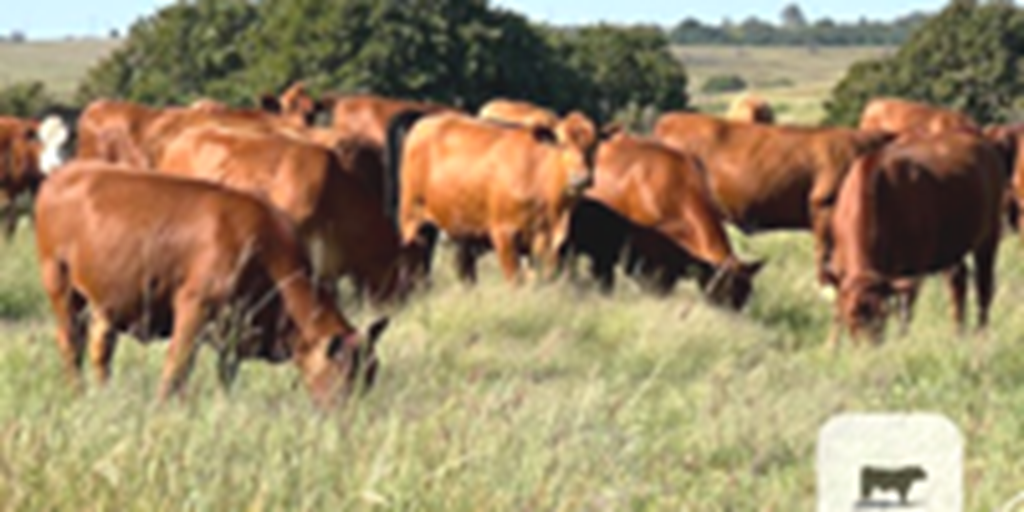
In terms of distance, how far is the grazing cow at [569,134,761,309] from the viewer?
12.1 m

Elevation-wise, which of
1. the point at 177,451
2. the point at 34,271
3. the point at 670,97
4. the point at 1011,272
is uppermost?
the point at 177,451

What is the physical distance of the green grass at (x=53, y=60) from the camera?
95.7 meters

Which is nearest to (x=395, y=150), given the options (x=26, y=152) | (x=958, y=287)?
(x=26, y=152)

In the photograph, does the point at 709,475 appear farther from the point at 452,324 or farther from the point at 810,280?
the point at 810,280

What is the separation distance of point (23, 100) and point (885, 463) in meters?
44.4

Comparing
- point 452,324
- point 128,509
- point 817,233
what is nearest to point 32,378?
point 128,509

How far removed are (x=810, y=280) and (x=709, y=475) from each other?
291 inches

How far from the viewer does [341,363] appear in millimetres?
6836

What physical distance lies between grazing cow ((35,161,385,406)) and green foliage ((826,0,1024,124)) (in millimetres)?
40889

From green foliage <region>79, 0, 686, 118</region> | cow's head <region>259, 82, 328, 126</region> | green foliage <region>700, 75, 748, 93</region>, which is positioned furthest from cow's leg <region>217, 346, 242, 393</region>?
green foliage <region>700, 75, 748, 93</region>

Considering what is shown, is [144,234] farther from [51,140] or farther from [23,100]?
[23,100]

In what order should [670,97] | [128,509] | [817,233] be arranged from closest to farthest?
[128,509], [817,233], [670,97]

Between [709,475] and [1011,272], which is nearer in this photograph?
[709,475]

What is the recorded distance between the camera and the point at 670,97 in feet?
186
